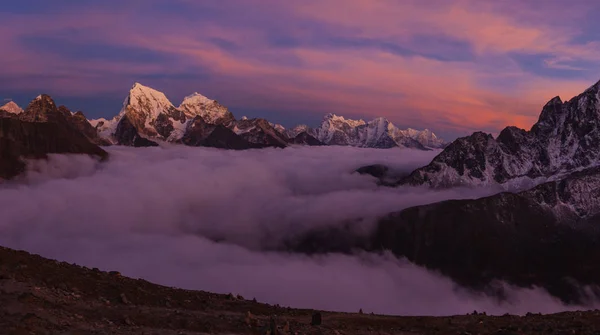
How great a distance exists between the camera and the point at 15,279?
34.1 m

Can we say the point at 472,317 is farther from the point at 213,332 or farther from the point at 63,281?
the point at 63,281

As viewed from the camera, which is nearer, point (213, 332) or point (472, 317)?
point (213, 332)

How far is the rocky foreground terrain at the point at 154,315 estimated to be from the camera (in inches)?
1141

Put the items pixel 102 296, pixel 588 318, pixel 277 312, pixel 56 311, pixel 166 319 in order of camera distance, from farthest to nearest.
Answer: pixel 277 312 → pixel 588 318 → pixel 102 296 → pixel 166 319 → pixel 56 311

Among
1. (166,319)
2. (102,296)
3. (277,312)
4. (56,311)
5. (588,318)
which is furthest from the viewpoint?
(277,312)

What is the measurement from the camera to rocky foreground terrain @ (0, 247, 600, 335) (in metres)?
29.0

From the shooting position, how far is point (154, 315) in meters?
33.4

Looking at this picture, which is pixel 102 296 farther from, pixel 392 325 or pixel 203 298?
pixel 392 325

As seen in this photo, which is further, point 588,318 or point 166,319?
point 588,318

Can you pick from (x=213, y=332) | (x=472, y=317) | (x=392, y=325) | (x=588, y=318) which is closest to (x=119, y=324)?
(x=213, y=332)

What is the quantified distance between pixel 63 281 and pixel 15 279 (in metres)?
3.61

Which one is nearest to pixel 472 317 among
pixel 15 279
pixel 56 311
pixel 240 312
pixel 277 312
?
pixel 277 312

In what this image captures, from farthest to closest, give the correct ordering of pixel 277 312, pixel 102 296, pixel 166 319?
pixel 277 312 → pixel 102 296 → pixel 166 319

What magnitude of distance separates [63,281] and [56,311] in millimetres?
7745
